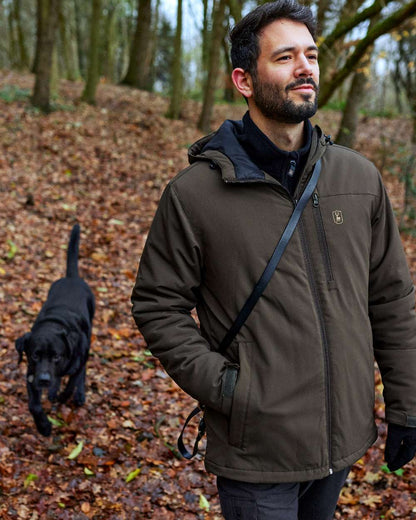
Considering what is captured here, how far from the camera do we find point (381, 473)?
4234mm

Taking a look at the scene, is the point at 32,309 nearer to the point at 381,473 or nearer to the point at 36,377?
the point at 36,377

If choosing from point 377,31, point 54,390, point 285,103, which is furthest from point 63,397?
point 377,31

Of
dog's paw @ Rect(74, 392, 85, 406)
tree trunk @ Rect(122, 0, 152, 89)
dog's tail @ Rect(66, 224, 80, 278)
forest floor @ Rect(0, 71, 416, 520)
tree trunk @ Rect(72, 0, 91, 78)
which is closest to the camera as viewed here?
forest floor @ Rect(0, 71, 416, 520)

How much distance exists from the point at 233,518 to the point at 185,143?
12.5 m

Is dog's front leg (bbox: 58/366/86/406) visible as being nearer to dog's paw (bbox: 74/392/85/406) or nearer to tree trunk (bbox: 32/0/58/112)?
dog's paw (bbox: 74/392/85/406)

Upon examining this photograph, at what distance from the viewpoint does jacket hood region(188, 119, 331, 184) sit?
1.94m

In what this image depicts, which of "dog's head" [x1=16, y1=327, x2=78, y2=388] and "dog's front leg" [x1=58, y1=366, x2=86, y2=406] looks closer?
"dog's head" [x1=16, y1=327, x2=78, y2=388]

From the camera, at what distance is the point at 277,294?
1.90 metres

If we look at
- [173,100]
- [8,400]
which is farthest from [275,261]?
[173,100]

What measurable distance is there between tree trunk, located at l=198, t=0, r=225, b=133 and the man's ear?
12.1 m

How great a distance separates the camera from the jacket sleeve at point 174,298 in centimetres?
192

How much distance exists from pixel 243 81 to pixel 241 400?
1.31 meters

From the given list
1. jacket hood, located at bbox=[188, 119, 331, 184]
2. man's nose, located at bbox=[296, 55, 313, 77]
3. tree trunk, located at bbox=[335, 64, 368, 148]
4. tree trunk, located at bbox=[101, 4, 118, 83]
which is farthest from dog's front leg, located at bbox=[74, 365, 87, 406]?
tree trunk, located at bbox=[101, 4, 118, 83]

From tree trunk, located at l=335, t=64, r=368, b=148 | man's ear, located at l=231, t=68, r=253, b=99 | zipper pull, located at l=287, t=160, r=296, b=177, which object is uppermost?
tree trunk, located at l=335, t=64, r=368, b=148
